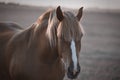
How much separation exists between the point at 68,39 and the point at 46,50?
269 mm

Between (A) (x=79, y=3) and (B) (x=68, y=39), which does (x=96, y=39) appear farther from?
(B) (x=68, y=39)

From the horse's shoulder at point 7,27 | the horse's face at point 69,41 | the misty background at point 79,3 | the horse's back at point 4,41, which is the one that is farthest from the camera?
the misty background at point 79,3

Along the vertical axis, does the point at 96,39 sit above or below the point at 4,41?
below

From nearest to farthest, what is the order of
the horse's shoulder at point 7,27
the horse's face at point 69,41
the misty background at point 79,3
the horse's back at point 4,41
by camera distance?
1. the horse's face at point 69,41
2. the horse's back at point 4,41
3. the horse's shoulder at point 7,27
4. the misty background at point 79,3

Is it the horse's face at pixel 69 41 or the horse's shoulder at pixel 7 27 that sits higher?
the horse's face at pixel 69 41

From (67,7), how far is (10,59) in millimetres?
1294

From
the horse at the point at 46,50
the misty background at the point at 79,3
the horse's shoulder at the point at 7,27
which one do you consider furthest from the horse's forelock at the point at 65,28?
the misty background at the point at 79,3

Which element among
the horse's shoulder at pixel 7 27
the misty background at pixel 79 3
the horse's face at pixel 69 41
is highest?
the horse's face at pixel 69 41

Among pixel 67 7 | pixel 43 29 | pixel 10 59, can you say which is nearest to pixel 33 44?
pixel 43 29

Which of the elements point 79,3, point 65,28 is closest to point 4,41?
point 65,28

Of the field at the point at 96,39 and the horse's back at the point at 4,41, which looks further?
the field at the point at 96,39

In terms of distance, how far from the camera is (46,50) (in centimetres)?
198

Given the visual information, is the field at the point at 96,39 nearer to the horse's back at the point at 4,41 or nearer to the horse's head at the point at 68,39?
the horse's back at the point at 4,41

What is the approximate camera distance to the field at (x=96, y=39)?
341 centimetres
